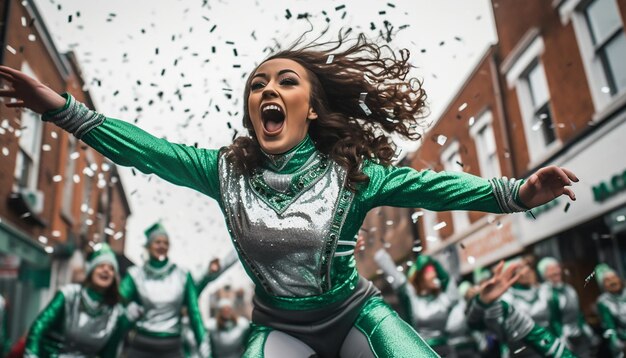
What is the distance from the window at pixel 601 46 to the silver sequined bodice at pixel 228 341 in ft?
21.4

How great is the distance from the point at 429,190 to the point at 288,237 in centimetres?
52

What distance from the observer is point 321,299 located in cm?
214

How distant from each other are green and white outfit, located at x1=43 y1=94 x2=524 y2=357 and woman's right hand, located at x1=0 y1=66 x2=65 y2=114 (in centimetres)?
4

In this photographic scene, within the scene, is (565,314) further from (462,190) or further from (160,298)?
(462,190)

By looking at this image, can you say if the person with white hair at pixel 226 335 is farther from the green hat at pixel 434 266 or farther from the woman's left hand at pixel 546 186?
the woman's left hand at pixel 546 186

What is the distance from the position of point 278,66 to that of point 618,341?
289 inches

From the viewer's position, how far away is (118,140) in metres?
2.18

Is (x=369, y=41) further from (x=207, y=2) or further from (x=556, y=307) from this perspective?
(x=556, y=307)

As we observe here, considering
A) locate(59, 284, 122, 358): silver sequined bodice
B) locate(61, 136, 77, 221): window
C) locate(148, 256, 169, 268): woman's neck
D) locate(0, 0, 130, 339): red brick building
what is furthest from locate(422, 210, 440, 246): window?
locate(59, 284, 122, 358): silver sequined bodice

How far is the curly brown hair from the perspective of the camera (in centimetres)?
249

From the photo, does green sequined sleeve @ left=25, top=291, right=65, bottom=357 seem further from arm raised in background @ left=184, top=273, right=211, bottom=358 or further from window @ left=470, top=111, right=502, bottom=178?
window @ left=470, top=111, right=502, bottom=178

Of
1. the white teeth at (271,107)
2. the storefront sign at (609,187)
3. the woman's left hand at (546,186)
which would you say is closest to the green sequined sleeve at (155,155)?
the white teeth at (271,107)

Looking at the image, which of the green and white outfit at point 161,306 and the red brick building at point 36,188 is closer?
the green and white outfit at point 161,306

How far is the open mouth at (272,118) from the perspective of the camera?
2.30 meters
